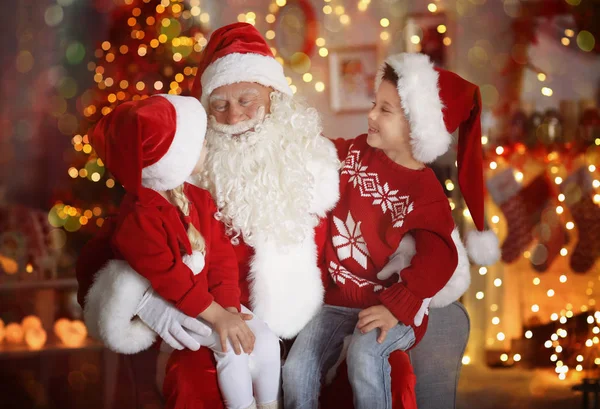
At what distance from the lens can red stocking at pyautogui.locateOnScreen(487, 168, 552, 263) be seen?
3.75 m

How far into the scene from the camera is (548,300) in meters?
3.77

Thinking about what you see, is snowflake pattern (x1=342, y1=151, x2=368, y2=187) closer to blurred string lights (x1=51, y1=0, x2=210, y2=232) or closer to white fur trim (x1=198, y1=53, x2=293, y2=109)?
white fur trim (x1=198, y1=53, x2=293, y2=109)

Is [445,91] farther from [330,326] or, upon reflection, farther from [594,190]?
[594,190]

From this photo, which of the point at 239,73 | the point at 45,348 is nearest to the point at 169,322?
the point at 239,73

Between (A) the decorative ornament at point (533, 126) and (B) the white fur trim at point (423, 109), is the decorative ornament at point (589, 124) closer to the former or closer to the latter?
(A) the decorative ornament at point (533, 126)

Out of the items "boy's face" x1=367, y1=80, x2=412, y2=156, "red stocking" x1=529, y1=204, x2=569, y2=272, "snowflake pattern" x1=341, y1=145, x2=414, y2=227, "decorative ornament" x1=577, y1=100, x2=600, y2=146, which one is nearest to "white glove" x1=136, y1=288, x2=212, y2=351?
"snowflake pattern" x1=341, y1=145, x2=414, y2=227

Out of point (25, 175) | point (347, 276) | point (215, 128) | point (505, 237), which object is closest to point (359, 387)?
point (347, 276)

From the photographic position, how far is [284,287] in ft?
5.77

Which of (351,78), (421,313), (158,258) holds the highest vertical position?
(351,78)

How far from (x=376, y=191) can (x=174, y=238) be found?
619 mm

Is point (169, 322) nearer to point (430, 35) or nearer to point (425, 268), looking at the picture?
point (425, 268)

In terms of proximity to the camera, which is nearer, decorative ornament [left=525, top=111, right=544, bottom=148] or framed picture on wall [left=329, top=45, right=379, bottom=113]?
decorative ornament [left=525, top=111, right=544, bottom=148]

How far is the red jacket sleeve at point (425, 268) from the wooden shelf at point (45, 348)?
1.97 m

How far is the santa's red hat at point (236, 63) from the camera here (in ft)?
6.11
